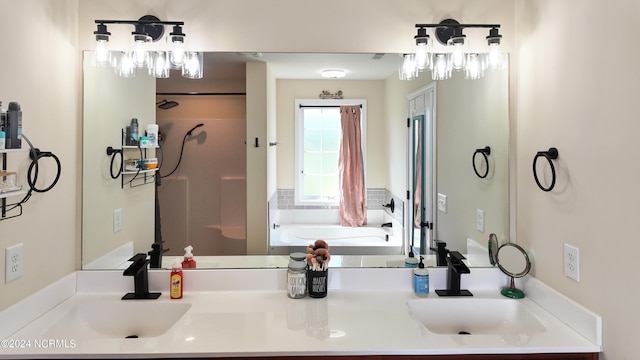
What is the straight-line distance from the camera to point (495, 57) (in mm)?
1755

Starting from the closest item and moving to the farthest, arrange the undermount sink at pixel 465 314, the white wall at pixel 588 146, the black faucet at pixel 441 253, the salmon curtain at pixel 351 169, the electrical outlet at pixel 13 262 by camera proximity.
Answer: the white wall at pixel 588 146, the electrical outlet at pixel 13 262, the undermount sink at pixel 465 314, the black faucet at pixel 441 253, the salmon curtain at pixel 351 169

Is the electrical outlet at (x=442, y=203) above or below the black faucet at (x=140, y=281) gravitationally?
above

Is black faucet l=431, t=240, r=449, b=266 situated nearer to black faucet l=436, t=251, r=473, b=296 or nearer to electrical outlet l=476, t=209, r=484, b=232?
black faucet l=436, t=251, r=473, b=296

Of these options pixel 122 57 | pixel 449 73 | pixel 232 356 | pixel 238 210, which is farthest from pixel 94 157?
pixel 449 73

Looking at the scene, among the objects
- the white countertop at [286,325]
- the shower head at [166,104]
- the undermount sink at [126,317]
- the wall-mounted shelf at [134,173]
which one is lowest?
the undermount sink at [126,317]

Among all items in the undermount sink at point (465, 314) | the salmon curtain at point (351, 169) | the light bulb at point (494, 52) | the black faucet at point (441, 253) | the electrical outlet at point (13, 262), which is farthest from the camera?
the salmon curtain at point (351, 169)

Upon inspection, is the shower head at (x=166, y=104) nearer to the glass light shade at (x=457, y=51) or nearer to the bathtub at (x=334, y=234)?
the bathtub at (x=334, y=234)

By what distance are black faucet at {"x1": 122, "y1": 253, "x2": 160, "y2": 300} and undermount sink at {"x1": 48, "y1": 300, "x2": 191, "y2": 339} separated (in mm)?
32

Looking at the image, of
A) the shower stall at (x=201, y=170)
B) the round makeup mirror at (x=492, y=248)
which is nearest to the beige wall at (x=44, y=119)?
the shower stall at (x=201, y=170)

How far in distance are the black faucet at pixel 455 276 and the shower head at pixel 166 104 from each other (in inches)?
59.4

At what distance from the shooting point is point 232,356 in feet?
3.96

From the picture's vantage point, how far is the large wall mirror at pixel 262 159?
1803mm

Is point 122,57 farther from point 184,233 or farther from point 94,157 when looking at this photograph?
point 184,233

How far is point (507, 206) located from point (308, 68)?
117 centimetres
